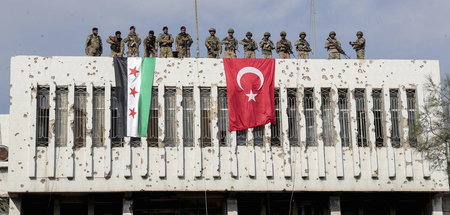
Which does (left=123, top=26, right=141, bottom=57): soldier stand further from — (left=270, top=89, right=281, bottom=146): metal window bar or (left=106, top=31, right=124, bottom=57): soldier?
(left=270, top=89, right=281, bottom=146): metal window bar

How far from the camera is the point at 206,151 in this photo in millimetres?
29875

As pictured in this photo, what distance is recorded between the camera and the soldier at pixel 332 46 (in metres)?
31.8

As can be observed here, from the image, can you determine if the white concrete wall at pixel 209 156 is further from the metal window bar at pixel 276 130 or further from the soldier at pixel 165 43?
the soldier at pixel 165 43

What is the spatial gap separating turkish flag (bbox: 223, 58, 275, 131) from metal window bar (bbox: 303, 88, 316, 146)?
1472 millimetres

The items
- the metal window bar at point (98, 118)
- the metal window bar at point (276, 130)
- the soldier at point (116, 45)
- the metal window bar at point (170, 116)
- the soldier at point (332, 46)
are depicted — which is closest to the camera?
the metal window bar at point (98, 118)

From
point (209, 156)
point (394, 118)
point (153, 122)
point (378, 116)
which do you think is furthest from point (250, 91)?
point (394, 118)

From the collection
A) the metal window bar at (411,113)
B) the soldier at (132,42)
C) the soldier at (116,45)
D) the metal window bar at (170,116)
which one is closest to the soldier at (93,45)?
the soldier at (116,45)

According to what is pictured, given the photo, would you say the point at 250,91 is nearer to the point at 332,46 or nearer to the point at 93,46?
the point at 332,46

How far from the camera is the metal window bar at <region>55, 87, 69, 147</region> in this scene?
2941cm

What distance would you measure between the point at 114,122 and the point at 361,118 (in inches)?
407

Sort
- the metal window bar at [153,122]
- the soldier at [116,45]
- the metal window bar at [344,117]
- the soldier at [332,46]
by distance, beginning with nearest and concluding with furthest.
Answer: the metal window bar at [153,122], the metal window bar at [344,117], the soldier at [116,45], the soldier at [332,46]

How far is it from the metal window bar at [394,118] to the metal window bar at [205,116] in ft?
25.4

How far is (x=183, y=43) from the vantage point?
3125cm

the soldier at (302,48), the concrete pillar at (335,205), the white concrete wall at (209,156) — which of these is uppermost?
the soldier at (302,48)
